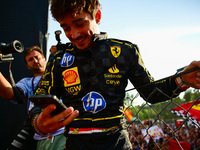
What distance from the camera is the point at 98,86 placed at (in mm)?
1110

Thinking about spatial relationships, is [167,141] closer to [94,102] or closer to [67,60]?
[94,102]

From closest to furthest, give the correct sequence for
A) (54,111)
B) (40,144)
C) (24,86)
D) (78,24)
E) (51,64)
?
(54,111)
(78,24)
(51,64)
(40,144)
(24,86)

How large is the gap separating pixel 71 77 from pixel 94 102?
27 centimetres

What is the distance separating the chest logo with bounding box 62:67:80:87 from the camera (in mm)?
1164

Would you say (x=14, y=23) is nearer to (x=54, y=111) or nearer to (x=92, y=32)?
(x=92, y=32)

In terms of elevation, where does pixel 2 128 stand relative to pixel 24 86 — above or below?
below

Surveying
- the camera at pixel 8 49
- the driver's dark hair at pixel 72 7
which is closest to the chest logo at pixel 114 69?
the driver's dark hair at pixel 72 7

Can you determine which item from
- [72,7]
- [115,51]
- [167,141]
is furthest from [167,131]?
[72,7]

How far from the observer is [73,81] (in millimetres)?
1164

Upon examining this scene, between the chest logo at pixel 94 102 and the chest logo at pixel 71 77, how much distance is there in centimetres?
15

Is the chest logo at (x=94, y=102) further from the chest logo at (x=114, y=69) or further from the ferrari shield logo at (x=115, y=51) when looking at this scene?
the ferrari shield logo at (x=115, y=51)

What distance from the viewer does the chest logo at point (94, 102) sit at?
1.05m

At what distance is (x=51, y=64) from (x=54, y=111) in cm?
63

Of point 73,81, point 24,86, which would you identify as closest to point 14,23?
point 24,86
